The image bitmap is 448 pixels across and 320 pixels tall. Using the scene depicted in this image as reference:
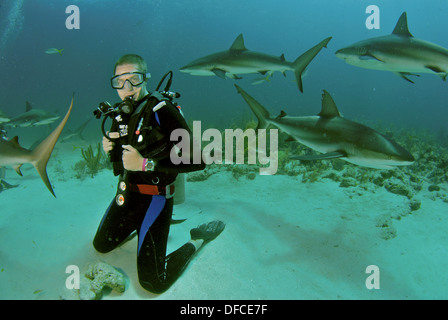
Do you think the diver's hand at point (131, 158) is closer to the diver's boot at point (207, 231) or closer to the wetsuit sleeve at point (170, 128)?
the wetsuit sleeve at point (170, 128)

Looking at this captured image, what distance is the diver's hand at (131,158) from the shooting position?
2465 mm

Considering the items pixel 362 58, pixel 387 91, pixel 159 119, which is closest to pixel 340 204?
pixel 362 58

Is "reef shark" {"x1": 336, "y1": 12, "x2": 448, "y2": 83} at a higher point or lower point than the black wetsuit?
higher

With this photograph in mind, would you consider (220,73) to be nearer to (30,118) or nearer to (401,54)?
(401,54)

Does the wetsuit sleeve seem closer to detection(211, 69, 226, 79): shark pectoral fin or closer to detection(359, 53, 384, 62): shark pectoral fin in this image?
detection(211, 69, 226, 79): shark pectoral fin

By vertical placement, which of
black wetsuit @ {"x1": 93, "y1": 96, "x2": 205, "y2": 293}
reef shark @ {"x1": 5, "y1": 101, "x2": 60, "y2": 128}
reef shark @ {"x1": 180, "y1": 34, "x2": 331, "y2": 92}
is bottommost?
black wetsuit @ {"x1": 93, "y1": 96, "x2": 205, "y2": 293}

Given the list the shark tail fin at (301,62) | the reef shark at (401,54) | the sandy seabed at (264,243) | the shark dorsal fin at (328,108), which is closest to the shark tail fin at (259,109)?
the shark tail fin at (301,62)

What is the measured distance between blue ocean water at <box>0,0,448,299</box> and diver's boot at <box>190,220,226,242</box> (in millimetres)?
28454

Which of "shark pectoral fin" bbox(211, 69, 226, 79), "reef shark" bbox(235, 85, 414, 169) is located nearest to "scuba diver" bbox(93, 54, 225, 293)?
"reef shark" bbox(235, 85, 414, 169)

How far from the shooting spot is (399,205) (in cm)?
502

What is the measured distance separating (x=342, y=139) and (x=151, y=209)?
2.87 m

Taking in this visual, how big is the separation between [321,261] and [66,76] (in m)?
133

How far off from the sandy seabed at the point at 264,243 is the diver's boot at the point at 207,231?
0.40 ft

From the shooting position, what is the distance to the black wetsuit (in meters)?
2.62
